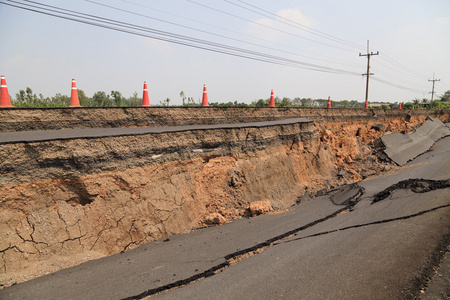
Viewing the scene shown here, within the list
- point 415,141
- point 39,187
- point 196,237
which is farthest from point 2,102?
point 415,141

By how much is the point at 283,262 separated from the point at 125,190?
329cm

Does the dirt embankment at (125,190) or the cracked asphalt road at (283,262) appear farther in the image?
the dirt embankment at (125,190)

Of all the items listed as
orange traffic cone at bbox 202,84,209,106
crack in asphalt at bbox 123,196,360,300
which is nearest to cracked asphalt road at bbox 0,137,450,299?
crack in asphalt at bbox 123,196,360,300

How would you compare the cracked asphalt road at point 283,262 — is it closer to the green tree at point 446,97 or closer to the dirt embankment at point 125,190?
the dirt embankment at point 125,190

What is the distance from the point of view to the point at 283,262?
3.96 m

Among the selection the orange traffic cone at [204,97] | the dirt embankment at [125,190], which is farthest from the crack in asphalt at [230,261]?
the orange traffic cone at [204,97]

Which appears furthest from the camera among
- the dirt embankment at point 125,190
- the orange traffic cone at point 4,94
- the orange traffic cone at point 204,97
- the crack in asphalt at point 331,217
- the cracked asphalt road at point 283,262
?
the orange traffic cone at point 204,97

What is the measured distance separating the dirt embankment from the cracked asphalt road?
39cm

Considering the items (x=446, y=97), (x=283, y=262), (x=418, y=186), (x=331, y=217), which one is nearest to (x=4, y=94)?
(x=283, y=262)

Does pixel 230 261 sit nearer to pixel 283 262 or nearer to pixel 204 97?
pixel 283 262

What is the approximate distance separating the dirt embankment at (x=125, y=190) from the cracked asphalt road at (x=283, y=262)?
1.27ft

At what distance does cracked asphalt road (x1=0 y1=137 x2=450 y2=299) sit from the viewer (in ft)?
10.7

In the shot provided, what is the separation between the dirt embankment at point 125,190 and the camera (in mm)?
4051

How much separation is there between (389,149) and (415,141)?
11.2ft
